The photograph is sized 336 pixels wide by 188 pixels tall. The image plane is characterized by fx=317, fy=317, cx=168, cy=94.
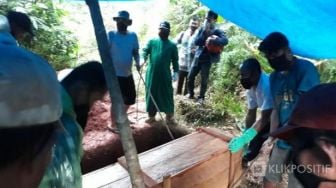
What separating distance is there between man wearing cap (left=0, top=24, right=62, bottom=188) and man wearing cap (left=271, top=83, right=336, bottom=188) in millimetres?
697

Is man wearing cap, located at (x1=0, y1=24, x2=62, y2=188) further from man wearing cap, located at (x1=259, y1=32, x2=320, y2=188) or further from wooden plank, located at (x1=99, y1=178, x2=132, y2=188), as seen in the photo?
man wearing cap, located at (x1=259, y1=32, x2=320, y2=188)

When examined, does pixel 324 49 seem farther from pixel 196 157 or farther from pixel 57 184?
pixel 57 184

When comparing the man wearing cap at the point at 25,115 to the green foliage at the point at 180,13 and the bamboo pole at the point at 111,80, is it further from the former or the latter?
the green foliage at the point at 180,13

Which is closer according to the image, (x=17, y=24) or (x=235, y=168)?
(x=17, y=24)

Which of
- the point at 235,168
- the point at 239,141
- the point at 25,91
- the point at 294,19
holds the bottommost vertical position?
the point at 235,168

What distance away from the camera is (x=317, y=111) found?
2.98 ft

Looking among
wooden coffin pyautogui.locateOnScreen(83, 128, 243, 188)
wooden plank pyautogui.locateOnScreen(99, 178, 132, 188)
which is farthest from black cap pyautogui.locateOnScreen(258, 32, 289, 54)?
wooden plank pyautogui.locateOnScreen(99, 178, 132, 188)

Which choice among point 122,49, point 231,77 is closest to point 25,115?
point 122,49

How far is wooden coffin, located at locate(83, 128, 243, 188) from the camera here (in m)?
2.40

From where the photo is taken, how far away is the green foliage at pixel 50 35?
696 cm

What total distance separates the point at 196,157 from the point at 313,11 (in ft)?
5.01

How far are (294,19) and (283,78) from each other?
0.48m

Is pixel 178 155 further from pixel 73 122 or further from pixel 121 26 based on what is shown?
pixel 121 26

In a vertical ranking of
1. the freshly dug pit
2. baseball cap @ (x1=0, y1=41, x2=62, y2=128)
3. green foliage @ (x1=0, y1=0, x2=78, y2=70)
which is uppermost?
baseball cap @ (x1=0, y1=41, x2=62, y2=128)
